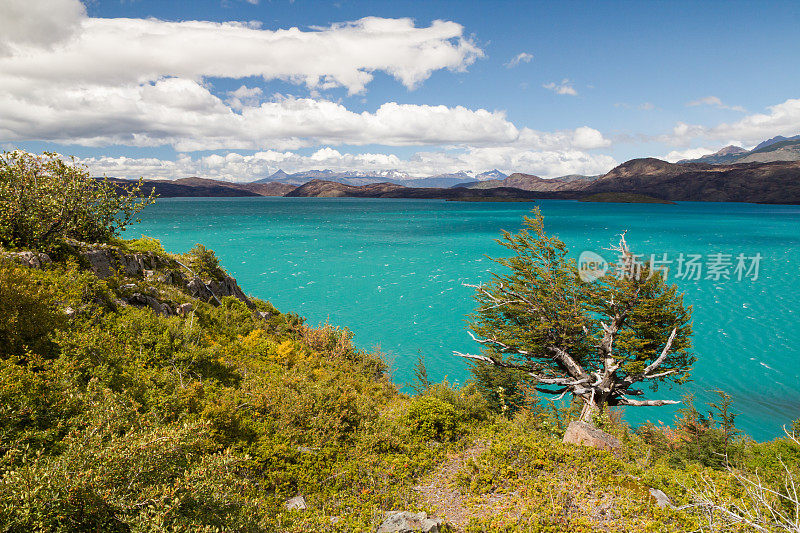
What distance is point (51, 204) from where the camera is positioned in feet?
54.2

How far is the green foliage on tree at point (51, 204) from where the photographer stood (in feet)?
51.2

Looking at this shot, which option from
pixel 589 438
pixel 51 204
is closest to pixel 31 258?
pixel 51 204

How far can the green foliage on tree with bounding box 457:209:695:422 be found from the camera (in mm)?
24516

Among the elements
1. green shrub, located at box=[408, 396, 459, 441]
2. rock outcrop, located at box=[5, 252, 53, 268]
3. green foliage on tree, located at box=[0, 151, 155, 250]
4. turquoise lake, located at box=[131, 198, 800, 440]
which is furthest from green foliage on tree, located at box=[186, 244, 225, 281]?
green shrub, located at box=[408, 396, 459, 441]

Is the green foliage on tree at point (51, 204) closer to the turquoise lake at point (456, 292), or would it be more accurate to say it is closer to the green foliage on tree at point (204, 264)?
the green foliage on tree at point (204, 264)

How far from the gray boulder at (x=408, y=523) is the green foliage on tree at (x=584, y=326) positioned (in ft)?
55.8

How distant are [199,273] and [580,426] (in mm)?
25045

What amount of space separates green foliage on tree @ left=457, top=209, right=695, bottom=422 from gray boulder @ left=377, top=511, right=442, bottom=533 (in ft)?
55.8

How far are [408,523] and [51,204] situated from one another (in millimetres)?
19317

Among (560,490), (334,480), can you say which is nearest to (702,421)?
(560,490)

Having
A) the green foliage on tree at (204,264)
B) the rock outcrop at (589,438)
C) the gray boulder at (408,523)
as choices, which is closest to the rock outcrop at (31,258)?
the green foliage on tree at (204,264)

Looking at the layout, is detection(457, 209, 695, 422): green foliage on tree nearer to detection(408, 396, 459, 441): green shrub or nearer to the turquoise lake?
the turquoise lake

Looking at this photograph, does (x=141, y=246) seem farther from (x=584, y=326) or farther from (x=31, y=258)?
(x=584, y=326)

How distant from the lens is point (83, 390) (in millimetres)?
9281
